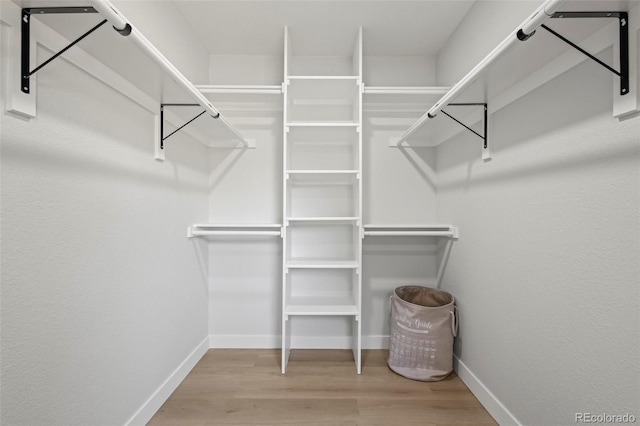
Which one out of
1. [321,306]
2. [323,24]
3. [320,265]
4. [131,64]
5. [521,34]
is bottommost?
[321,306]

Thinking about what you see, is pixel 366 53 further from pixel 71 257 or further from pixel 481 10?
pixel 71 257

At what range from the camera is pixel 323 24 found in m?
1.99

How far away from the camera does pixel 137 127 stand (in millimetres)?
1424

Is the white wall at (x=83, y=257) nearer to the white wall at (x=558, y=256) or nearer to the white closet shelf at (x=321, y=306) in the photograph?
the white closet shelf at (x=321, y=306)

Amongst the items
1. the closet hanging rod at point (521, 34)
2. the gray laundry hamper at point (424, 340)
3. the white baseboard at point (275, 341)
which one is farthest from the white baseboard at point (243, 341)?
the closet hanging rod at point (521, 34)

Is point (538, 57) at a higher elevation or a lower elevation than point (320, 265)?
A: higher

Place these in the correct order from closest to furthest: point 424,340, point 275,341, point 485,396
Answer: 1. point 485,396
2. point 424,340
3. point 275,341

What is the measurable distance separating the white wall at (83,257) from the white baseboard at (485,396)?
169 cm

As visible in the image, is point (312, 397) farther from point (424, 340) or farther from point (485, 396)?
point (485, 396)

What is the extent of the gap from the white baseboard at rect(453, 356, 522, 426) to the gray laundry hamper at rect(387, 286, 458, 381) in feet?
0.28

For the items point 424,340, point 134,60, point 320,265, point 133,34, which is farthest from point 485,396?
point 134,60

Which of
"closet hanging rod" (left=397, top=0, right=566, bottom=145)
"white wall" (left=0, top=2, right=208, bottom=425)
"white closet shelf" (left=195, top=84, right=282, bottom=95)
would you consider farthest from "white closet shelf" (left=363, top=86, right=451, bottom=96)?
"white wall" (left=0, top=2, right=208, bottom=425)

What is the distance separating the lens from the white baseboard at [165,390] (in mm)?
1427

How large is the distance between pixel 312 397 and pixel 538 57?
193cm
